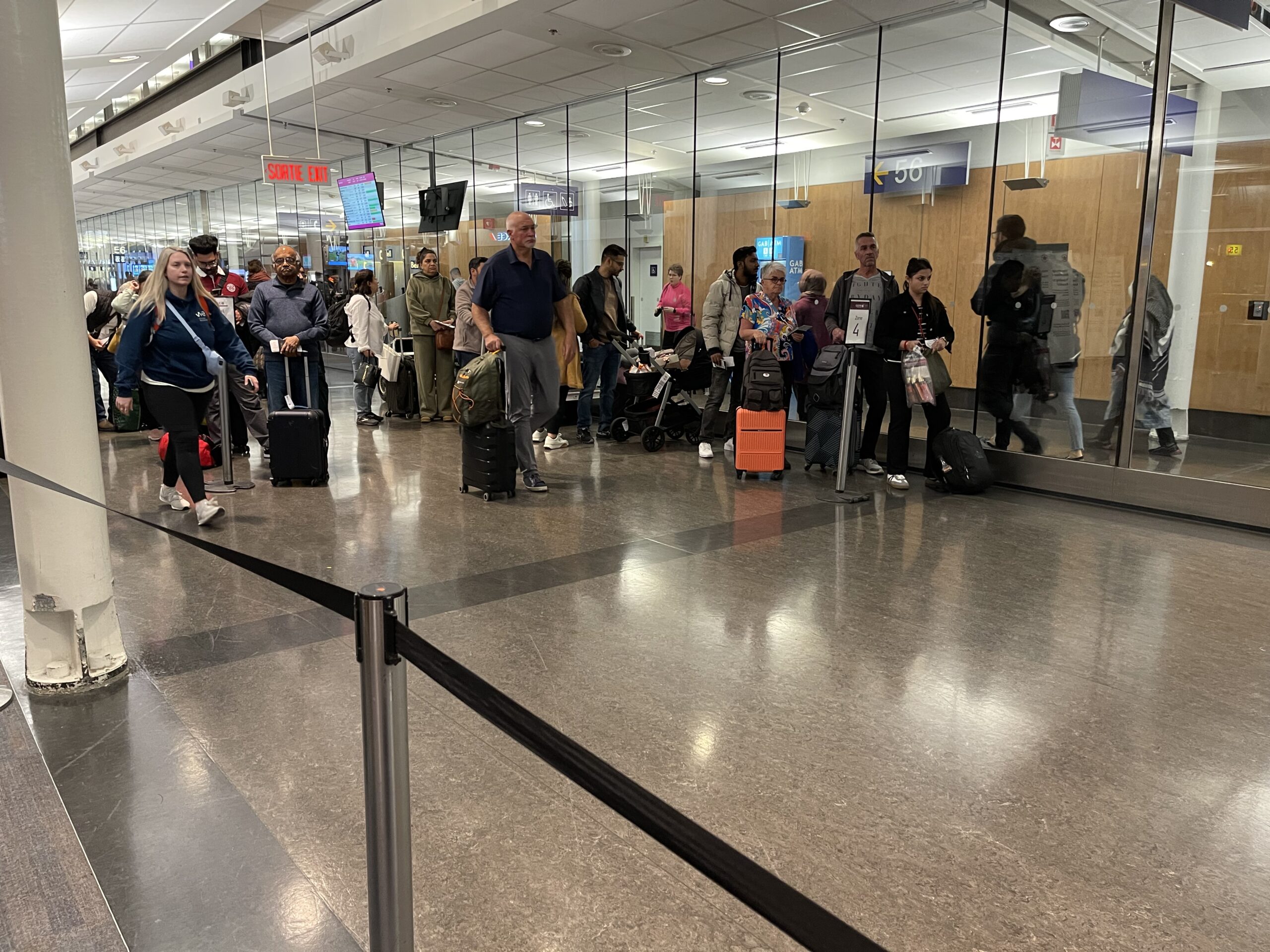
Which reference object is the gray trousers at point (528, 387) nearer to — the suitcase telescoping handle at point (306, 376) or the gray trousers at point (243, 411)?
the suitcase telescoping handle at point (306, 376)

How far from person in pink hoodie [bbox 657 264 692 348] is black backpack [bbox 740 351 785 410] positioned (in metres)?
2.93

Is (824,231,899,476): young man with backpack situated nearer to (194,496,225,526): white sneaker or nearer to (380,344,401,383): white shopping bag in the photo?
(194,496,225,526): white sneaker

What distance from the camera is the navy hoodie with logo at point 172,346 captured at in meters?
4.98

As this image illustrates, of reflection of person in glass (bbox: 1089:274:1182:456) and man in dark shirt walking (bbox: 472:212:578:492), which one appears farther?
reflection of person in glass (bbox: 1089:274:1182:456)

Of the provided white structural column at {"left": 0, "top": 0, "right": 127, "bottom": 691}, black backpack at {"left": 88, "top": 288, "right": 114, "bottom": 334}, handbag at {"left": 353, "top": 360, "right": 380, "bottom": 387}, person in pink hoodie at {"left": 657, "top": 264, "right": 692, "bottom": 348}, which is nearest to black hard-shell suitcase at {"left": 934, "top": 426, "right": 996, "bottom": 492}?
person in pink hoodie at {"left": 657, "top": 264, "right": 692, "bottom": 348}

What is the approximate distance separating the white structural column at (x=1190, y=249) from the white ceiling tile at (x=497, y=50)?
5.62 metres

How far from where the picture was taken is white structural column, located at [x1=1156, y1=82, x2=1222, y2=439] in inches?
242

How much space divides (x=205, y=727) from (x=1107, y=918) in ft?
8.58

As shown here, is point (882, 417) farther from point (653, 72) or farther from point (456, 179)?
point (456, 179)

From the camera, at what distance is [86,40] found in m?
10.4

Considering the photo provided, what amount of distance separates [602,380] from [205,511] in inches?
185

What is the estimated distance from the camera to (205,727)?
2887mm

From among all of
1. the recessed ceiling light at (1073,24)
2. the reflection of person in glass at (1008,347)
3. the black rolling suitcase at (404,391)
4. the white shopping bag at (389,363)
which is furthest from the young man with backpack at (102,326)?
the recessed ceiling light at (1073,24)

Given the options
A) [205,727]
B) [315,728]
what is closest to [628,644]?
[315,728]
